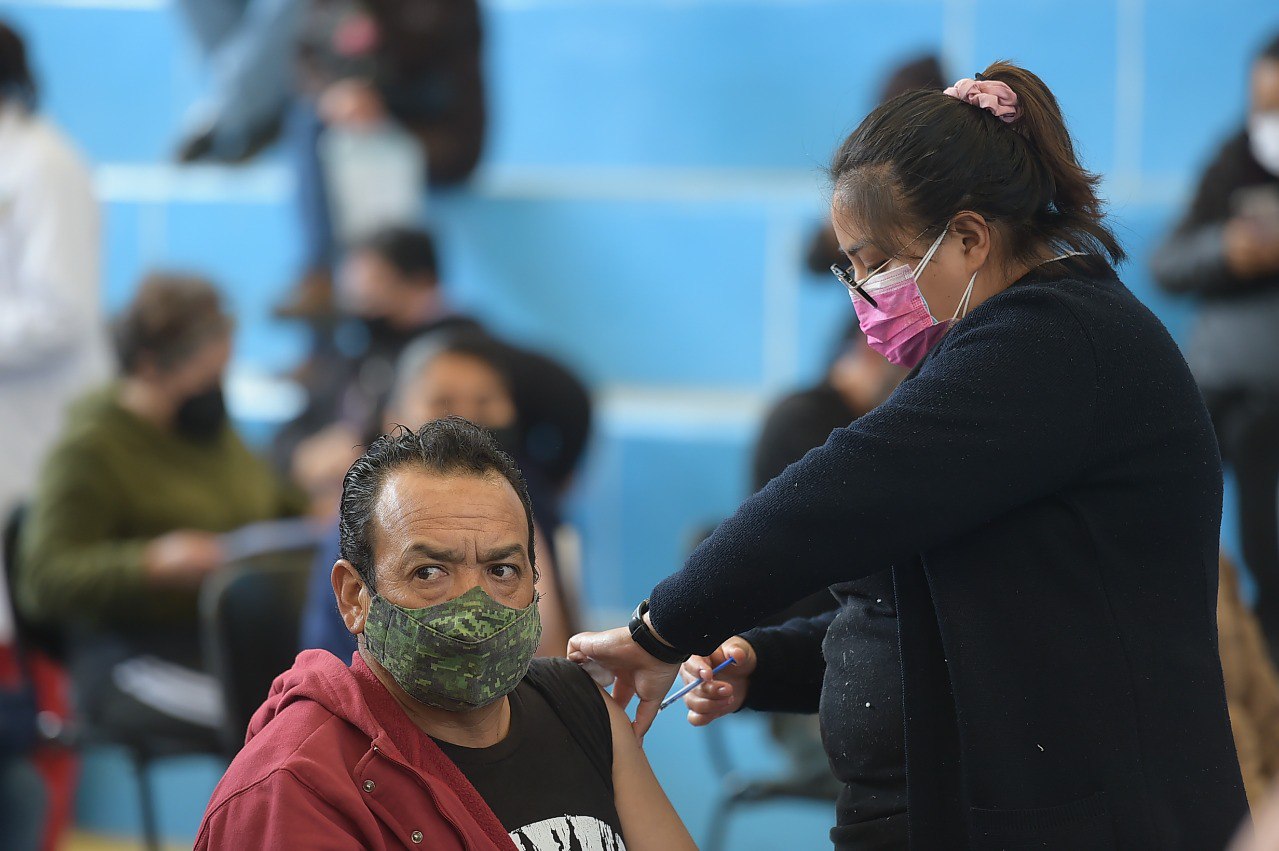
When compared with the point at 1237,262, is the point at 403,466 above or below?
above

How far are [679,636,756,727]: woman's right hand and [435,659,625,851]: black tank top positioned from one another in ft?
0.40

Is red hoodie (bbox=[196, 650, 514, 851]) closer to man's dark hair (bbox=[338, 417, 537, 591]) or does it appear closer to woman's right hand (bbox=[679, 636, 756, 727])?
man's dark hair (bbox=[338, 417, 537, 591])

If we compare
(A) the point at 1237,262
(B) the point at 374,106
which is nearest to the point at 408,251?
(B) the point at 374,106

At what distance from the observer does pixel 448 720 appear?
5.87ft

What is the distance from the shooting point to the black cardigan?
1.57 meters

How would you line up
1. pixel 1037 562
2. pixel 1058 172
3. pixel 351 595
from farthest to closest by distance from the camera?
pixel 351 595, pixel 1058 172, pixel 1037 562

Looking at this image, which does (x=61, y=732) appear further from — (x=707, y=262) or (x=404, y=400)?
(x=707, y=262)

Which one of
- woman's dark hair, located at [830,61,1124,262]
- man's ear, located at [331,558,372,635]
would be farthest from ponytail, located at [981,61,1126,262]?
man's ear, located at [331,558,372,635]

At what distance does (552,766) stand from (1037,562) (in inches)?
22.7

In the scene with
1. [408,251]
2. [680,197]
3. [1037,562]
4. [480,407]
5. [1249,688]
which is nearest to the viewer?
[1037,562]

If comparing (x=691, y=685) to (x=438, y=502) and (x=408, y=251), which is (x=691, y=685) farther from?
(x=408, y=251)

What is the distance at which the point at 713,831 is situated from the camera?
375cm

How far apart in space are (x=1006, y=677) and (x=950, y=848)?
193 millimetres

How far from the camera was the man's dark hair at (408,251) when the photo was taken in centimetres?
477
